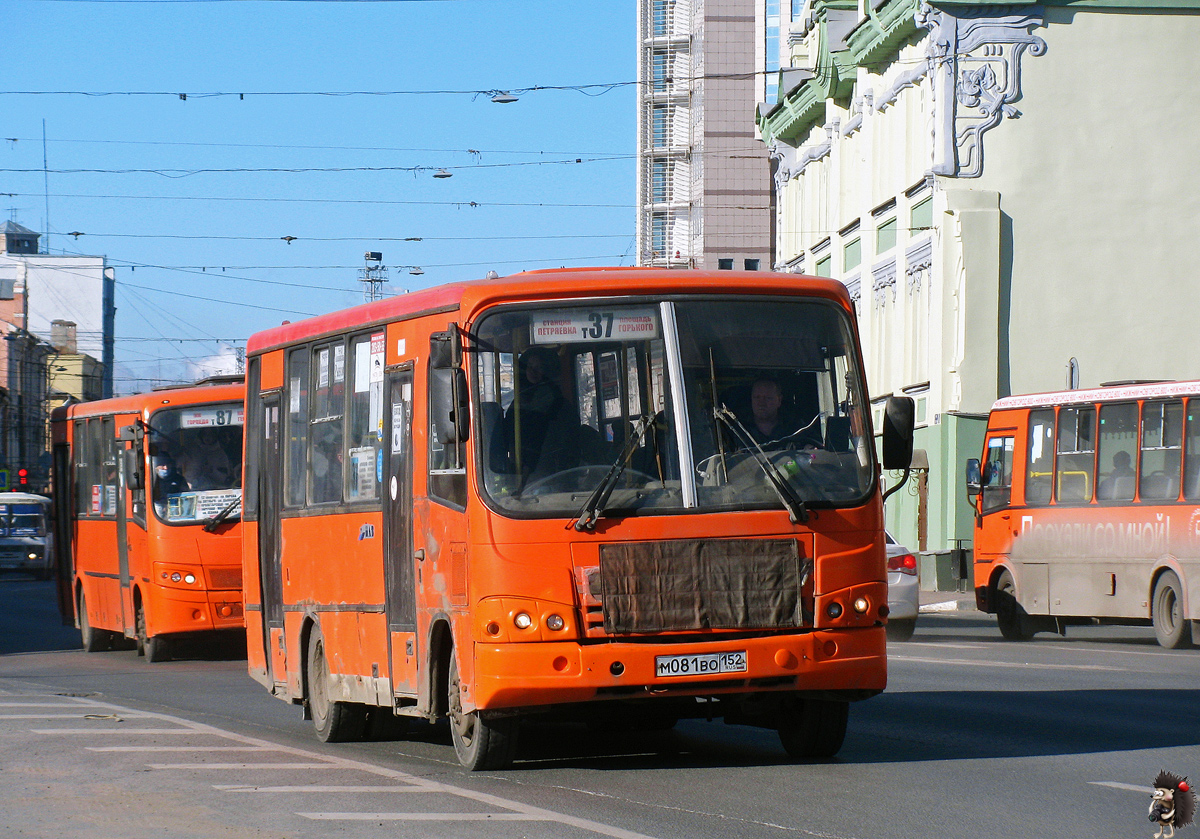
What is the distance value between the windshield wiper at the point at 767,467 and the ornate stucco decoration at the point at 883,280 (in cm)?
3315

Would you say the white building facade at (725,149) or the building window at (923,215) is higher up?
the white building facade at (725,149)

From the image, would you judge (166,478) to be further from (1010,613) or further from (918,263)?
(918,263)

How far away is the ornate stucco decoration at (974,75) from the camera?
129ft

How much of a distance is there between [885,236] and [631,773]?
114 feet

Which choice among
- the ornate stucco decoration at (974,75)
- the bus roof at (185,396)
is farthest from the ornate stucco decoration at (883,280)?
the bus roof at (185,396)

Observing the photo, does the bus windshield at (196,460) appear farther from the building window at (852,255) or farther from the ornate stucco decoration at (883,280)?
the building window at (852,255)

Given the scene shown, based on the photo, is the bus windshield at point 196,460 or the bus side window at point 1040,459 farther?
the bus side window at point 1040,459

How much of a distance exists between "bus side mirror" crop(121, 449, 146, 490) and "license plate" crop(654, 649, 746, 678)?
1455 cm

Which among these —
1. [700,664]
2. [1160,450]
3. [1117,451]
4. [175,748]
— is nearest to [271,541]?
[175,748]

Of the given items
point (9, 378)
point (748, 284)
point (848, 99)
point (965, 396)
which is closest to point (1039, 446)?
point (965, 396)

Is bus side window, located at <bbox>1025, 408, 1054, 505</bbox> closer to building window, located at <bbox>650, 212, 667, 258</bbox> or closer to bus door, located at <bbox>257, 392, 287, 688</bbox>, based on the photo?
bus door, located at <bbox>257, 392, 287, 688</bbox>

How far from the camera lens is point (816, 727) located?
11727 mm

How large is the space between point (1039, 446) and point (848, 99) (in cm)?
2396

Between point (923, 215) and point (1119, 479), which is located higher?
point (923, 215)
